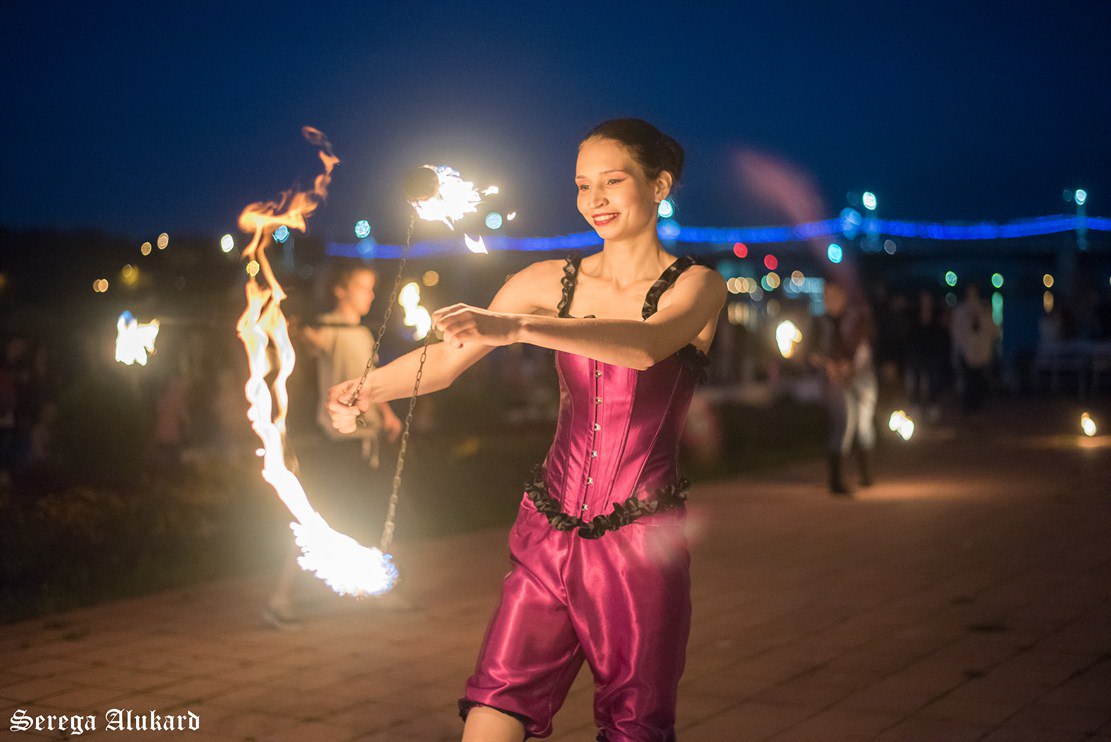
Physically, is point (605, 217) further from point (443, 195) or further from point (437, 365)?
point (437, 365)

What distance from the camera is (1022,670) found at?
6020mm

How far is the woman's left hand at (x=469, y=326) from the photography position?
2967 millimetres

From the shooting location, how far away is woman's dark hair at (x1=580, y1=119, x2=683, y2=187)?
12.0 ft

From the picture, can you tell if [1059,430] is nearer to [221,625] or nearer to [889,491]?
[889,491]

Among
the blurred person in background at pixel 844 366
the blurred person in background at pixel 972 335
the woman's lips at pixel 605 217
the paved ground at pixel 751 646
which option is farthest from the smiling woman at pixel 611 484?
the blurred person in background at pixel 972 335

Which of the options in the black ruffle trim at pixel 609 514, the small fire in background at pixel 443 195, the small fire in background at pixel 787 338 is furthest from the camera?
the small fire in background at pixel 787 338

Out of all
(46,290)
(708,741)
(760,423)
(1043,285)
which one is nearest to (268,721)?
(708,741)

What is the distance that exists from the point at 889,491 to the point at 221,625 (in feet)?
23.8

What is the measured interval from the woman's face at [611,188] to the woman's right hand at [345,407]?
0.74m

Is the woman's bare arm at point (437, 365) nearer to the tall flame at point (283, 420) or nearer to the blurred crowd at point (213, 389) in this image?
the tall flame at point (283, 420)

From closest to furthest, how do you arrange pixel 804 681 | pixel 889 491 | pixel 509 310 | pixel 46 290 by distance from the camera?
pixel 509 310 → pixel 804 681 → pixel 889 491 → pixel 46 290

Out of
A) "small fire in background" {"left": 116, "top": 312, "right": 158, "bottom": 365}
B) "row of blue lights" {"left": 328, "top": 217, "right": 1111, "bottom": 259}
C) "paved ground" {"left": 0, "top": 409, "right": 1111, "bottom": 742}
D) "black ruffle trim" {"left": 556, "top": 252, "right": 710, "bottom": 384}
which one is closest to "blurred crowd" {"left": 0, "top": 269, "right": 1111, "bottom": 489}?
"small fire in background" {"left": 116, "top": 312, "right": 158, "bottom": 365}

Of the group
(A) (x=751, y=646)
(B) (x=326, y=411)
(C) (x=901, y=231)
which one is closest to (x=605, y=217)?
(A) (x=751, y=646)

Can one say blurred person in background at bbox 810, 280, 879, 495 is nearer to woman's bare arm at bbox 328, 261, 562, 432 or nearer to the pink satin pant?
woman's bare arm at bbox 328, 261, 562, 432
